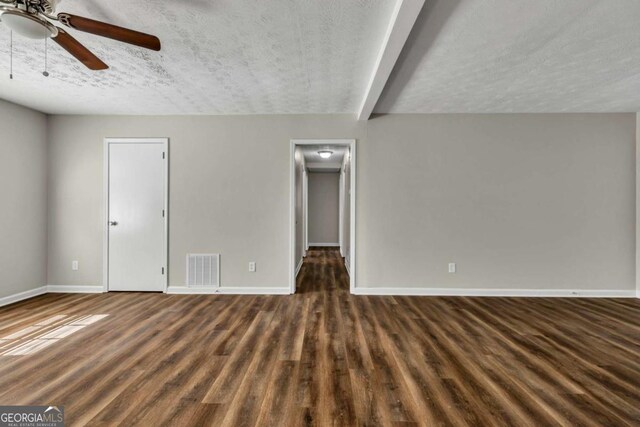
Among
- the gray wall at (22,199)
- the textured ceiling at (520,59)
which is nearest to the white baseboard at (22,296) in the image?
the gray wall at (22,199)

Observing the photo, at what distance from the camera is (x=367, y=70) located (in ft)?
9.27

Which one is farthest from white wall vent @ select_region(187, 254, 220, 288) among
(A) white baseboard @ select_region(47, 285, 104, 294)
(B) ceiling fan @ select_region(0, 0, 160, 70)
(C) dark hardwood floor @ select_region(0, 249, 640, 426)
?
(B) ceiling fan @ select_region(0, 0, 160, 70)

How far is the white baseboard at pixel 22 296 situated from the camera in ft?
11.8

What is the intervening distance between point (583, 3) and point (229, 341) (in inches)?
142

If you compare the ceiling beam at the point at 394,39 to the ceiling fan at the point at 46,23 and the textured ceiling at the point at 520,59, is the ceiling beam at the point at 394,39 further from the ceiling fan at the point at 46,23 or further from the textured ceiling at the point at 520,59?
the ceiling fan at the point at 46,23

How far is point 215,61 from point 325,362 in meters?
2.75

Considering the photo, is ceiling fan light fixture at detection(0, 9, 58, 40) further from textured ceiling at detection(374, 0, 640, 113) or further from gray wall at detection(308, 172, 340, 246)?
gray wall at detection(308, 172, 340, 246)

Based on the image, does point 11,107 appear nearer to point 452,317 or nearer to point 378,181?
point 378,181

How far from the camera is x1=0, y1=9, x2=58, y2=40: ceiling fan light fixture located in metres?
1.55

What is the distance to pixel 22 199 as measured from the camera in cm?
383

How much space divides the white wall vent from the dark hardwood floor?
514mm

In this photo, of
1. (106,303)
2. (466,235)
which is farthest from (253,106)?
(466,235)
